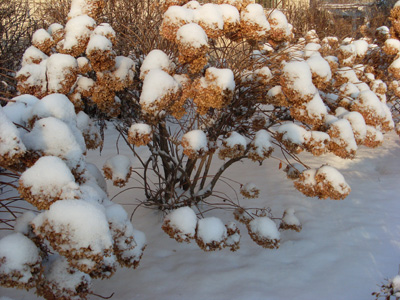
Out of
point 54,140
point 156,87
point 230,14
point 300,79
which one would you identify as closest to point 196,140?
point 156,87

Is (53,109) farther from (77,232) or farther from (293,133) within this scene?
(293,133)

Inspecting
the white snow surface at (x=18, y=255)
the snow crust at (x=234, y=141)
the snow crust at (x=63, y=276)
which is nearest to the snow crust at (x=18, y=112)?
the white snow surface at (x=18, y=255)

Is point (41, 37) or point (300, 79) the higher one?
point (41, 37)

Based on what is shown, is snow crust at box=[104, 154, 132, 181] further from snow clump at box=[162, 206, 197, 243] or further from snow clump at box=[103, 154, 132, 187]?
snow clump at box=[162, 206, 197, 243]

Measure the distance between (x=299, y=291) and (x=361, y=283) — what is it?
53 cm

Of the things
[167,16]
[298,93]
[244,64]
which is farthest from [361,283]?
[167,16]

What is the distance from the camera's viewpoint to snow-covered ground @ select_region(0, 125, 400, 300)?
2.48 metres

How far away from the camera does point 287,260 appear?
2.88 m

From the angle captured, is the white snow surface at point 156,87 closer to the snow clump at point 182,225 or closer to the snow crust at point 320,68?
the snow clump at point 182,225

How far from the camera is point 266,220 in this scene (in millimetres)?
2639

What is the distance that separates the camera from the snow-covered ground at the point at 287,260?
248 centimetres

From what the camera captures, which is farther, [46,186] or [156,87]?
[156,87]

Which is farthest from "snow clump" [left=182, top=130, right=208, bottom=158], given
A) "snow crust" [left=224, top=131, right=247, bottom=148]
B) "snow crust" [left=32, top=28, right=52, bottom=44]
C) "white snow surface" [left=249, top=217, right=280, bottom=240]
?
"snow crust" [left=32, top=28, right=52, bottom=44]

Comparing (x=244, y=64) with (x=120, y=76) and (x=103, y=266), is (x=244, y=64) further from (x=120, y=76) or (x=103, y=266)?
(x=103, y=266)
